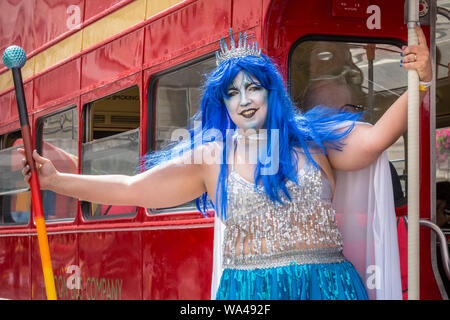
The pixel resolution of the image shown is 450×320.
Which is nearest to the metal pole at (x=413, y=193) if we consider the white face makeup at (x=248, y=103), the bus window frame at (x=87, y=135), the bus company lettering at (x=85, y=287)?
the white face makeup at (x=248, y=103)

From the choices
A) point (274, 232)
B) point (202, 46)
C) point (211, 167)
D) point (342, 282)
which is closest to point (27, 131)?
point (211, 167)

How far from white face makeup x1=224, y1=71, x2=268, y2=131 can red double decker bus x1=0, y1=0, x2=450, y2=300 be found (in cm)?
100

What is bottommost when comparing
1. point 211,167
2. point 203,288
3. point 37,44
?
point 203,288

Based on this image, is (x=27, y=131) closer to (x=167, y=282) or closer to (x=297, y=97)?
(x=297, y=97)

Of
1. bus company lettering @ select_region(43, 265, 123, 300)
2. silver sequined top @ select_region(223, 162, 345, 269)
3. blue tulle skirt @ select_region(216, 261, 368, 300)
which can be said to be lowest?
bus company lettering @ select_region(43, 265, 123, 300)

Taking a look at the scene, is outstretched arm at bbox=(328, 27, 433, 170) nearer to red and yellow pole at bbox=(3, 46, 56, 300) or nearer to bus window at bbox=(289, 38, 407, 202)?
red and yellow pole at bbox=(3, 46, 56, 300)

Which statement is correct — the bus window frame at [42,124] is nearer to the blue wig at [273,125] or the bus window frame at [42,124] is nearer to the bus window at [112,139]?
the bus window at [112,139]

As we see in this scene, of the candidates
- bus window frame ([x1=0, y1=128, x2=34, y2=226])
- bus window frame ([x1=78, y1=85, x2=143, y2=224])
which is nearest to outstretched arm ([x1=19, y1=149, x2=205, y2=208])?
bus window frame ([x1=78, y1=85, x2=143, y2=224])

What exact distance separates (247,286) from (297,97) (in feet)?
4.61

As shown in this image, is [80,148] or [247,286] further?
[80,148]

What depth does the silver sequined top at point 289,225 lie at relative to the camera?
2352mm

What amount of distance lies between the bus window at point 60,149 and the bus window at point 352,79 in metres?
2.43

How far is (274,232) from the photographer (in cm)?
236

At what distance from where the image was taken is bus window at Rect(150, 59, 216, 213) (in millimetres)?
4195
